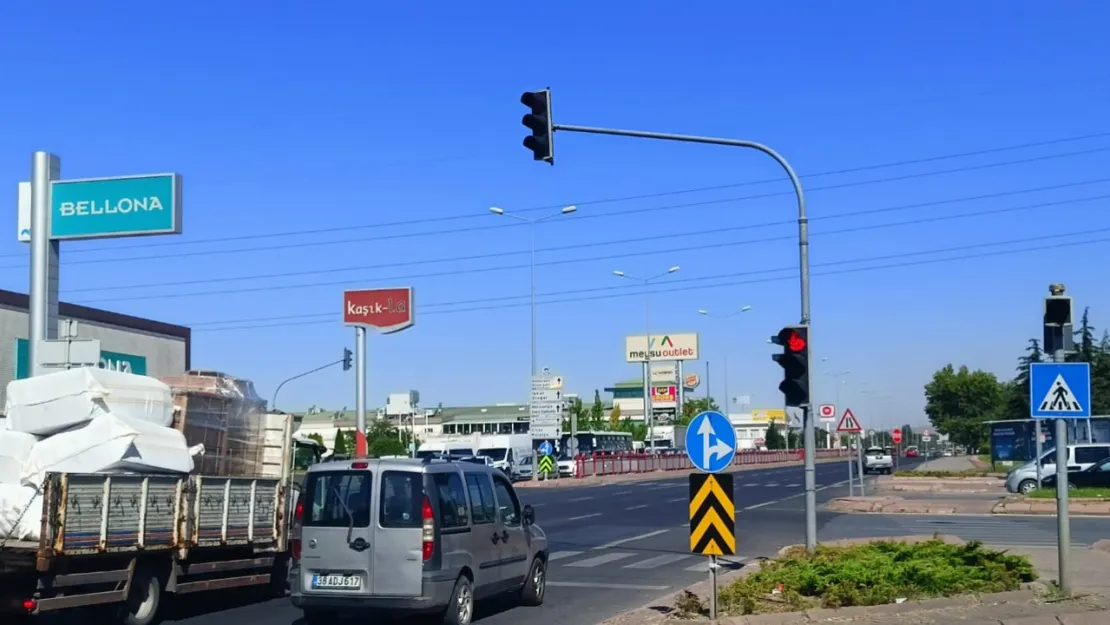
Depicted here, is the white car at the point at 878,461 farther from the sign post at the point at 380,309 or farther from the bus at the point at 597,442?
the sign post at the point at 380,309

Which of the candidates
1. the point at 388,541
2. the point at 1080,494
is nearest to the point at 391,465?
the point at 388,541

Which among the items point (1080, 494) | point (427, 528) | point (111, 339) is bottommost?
point (1080, 494)

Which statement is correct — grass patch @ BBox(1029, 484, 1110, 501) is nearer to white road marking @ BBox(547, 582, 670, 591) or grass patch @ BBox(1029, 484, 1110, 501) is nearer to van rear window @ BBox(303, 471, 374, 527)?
white road marking @ BBox(547, 582, 670, 591)

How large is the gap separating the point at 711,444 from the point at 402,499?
10.6 ft

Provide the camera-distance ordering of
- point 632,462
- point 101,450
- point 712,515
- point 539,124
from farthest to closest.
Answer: point 632,462 → point 539,124 → point 101,450 → point 712,515

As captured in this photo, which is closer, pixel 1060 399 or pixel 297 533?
pixel 297 533

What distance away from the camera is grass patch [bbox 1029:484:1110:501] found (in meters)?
33.7

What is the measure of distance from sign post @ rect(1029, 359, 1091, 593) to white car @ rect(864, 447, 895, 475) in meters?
63.1

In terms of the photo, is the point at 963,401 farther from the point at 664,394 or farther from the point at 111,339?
the point at 111,339

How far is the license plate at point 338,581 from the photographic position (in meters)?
12.5

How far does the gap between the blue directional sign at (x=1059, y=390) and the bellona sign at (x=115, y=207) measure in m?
12.7

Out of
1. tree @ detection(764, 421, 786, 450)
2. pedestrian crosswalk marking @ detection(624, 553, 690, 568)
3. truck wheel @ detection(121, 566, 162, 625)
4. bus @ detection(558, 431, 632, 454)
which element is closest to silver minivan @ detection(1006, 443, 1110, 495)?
pedestrian crosswalk marking @ detection(624, 553, 690, 568)

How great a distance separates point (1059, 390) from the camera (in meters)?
13.1

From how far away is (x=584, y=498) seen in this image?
145 feet
